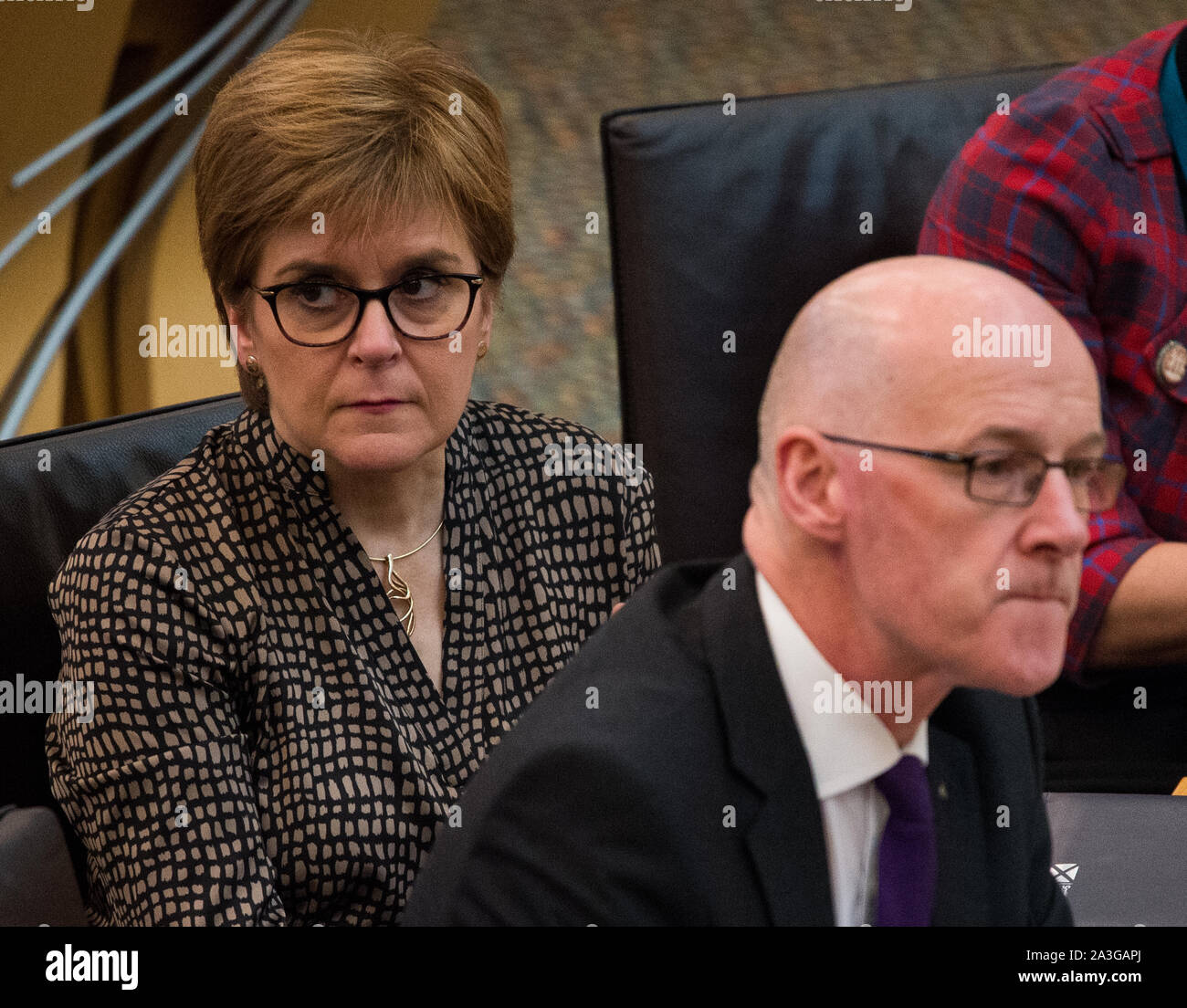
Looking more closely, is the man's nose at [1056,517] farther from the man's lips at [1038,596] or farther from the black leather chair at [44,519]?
the black leather chair at [44,519]

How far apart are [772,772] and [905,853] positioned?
0.11 meters

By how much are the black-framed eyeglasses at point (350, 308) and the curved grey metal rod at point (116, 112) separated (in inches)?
51.9

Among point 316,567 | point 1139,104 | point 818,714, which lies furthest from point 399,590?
point 1139,104

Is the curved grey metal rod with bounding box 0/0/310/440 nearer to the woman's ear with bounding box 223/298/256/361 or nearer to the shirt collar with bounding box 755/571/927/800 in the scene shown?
the woman's ear with bounding box 223/298/256/361

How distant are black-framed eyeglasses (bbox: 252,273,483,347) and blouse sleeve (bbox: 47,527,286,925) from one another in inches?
8.5

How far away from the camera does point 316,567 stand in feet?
3.97

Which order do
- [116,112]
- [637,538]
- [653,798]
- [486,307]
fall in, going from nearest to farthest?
[653,798]
[486,307]
[637,538]
[116,112]

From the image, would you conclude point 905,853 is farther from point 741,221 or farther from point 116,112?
point 116,112

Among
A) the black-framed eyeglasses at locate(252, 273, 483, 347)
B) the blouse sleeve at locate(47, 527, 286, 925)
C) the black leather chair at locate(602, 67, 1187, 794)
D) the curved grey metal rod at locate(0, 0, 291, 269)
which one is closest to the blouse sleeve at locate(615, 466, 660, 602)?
the black leather chair at locate(602, 67, 1187, 794)

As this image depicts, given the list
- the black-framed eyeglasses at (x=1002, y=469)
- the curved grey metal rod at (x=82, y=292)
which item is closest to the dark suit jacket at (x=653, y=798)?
the black-framed eyeglasses at (x=1002, y=469)

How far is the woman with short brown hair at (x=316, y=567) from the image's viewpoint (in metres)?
1.09

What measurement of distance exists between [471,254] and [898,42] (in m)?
0.88
